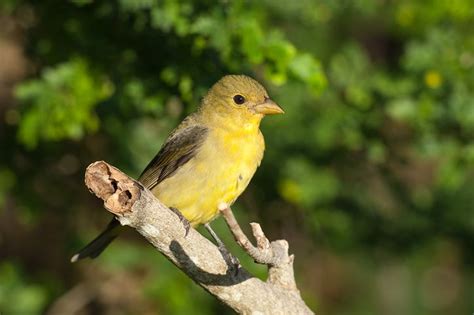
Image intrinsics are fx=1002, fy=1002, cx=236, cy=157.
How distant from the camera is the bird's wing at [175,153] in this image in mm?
5340

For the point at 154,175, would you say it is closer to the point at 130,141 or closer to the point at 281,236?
the point at 130,141

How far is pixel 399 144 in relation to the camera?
699 cm

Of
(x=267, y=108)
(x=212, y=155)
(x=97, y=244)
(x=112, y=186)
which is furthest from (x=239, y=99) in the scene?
(x=112, y=186)

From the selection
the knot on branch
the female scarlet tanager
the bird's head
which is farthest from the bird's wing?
the knot on branch

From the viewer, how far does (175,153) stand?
5.41 meters

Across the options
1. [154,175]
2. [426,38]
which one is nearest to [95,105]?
[154,175]

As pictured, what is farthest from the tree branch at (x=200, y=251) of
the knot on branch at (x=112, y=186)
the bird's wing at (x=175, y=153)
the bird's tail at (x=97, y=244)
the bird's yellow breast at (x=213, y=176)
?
the bird's tail at (x=97, y=244)

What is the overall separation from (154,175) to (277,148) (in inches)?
71.8

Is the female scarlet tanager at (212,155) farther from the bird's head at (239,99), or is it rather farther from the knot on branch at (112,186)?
the knot on branch at (112,186)

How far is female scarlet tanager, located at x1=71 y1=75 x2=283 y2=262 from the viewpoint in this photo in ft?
16.9

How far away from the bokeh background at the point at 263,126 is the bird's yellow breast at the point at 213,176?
38 centimetres

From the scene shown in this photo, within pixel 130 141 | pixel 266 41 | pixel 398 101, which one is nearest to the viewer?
pixel 266 41

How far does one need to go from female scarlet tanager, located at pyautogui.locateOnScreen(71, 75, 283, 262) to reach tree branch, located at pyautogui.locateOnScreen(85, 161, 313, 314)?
0.56 meters

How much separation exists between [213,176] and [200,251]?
80cm
